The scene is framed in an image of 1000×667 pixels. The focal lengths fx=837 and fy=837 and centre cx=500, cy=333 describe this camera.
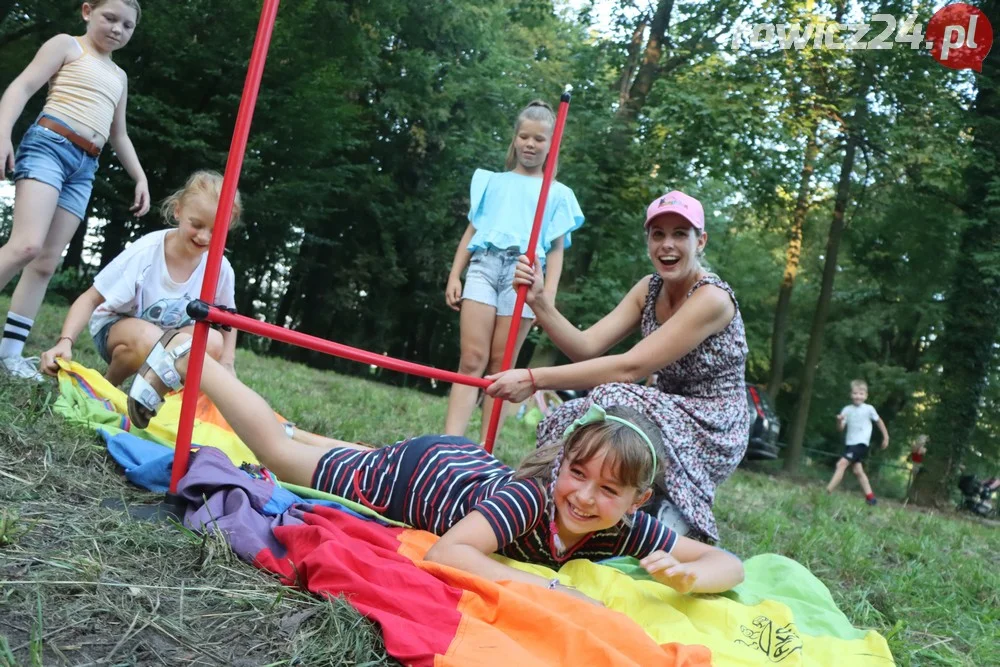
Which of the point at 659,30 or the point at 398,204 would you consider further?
the point at 398,204

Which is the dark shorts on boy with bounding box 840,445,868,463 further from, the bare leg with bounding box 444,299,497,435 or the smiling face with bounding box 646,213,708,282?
the smiling face with bounding box 646,213,708,282

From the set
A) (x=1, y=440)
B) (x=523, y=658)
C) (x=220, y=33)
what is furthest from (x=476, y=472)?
(x=220, y=33)

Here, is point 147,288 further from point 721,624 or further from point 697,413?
point 721,624

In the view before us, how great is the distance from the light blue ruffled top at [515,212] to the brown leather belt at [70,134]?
5.17 feet

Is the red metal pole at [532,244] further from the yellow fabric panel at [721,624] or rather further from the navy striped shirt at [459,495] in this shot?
the yellow fabric panel at [721,624]

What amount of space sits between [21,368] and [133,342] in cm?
51

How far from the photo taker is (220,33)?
10539 mm

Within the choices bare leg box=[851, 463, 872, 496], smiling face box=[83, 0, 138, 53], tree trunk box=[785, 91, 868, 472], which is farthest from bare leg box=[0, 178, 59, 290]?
tree trunk box=[785, 91, 868, 472]

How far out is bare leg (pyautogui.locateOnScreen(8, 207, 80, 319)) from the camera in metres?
3.40

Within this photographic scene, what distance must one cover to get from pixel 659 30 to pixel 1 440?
11.2m

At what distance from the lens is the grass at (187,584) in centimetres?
150

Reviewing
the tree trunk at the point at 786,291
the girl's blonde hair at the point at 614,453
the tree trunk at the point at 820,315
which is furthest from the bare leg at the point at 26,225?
the tree trunk at the point at 786,291

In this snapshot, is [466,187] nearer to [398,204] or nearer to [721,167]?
[398,204]

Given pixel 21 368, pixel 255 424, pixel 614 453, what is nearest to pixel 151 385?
pixel 255 424
